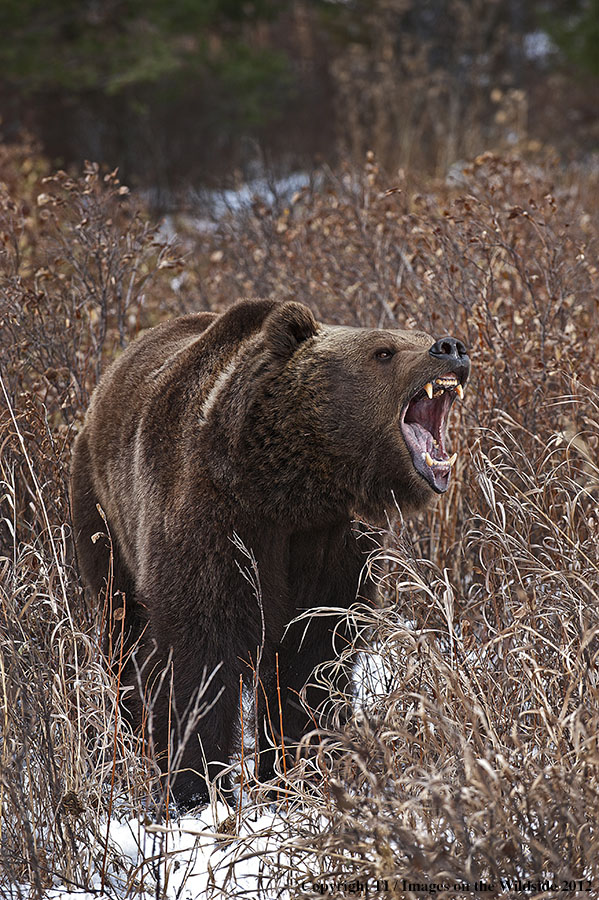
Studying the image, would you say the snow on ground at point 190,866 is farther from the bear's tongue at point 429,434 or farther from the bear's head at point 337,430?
the bear's tongue at point 429,434

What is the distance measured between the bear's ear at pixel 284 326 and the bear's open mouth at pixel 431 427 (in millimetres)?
400

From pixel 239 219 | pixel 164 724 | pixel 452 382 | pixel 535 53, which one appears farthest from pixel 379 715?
pixel 535 53

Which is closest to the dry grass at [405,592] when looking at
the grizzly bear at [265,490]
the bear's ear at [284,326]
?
the grizzly bear at [265,490]

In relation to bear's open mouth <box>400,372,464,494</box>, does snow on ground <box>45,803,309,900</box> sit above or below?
below

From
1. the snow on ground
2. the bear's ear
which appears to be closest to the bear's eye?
the bear's ear

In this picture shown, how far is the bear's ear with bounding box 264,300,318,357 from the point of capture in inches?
119

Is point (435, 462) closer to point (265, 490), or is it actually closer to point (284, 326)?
point (265, 490)

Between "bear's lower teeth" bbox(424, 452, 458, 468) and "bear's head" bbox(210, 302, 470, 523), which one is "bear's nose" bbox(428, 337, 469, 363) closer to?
"bear's head" bbox(210, 302, 470, 523)

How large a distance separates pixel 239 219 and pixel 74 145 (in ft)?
33.7

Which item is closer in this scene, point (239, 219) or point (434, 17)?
point (239, 219)

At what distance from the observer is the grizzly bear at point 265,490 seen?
2.85m

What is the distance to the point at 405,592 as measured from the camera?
11.2 feet

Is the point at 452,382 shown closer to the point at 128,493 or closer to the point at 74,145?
the point at 128,493

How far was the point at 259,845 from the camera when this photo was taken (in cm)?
252
